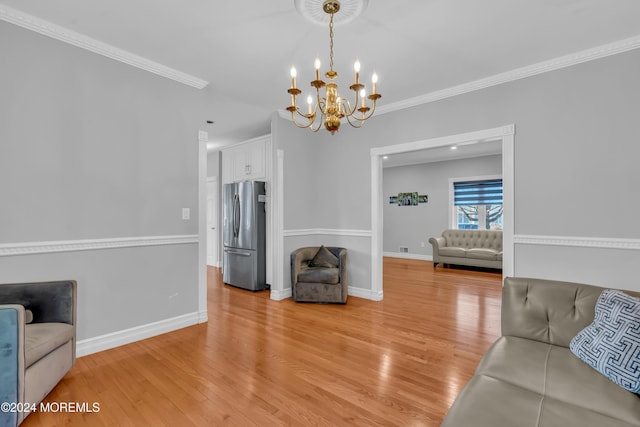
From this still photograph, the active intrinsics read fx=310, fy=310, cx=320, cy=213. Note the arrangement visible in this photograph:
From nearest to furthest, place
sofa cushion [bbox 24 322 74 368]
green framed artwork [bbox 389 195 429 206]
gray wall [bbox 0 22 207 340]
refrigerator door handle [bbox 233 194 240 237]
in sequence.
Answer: sofa cushion [bbox 24 322 74 368] → gray wall [bbox 0 22 207 340] → refrigerator door handle [bbox 233 194 240 237] → green framed artwork [bbox 389 195 429 206]

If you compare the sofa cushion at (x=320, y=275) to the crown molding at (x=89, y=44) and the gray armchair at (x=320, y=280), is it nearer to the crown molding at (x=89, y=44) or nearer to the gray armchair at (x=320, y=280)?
the gray armchair at (x=320, y=280)

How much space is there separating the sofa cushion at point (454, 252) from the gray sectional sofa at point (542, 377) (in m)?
5.03

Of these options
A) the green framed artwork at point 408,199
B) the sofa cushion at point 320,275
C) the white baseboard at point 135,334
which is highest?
the green framed artwork at point 408,199

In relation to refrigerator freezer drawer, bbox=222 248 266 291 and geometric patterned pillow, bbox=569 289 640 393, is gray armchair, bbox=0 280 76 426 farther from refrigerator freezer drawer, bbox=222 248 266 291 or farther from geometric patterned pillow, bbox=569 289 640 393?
geometric patterned pillow, bbox=569 289 640 393

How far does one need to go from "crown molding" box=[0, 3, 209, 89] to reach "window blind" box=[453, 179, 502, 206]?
6.62 m

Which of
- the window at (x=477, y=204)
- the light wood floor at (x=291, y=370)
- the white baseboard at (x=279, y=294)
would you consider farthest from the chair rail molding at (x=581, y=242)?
the window at (x=477, y=204)

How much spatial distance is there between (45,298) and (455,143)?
4170 millimetres

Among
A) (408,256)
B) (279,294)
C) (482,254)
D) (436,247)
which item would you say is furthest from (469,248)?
(279,294)

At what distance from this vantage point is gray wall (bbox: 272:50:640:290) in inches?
108

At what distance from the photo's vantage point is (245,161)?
566 cm

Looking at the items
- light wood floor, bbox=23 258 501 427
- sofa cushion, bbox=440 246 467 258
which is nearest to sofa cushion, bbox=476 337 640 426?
light wood floor, bbox=23 258 501 427

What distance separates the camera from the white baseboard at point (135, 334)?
2696 millimetres

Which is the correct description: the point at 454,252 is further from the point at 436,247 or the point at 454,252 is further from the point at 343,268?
the point at 343,268

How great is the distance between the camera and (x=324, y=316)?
3752 millimetres
